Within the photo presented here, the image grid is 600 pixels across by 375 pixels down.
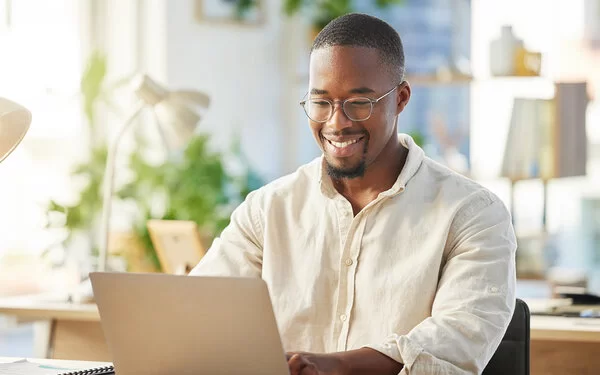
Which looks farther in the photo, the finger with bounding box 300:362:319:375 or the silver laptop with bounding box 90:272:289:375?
the finger with bounding box 300:362:319:375

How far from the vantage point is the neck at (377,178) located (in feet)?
7.43

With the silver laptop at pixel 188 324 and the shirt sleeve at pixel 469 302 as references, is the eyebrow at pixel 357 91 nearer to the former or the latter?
the shirt sleeve at pixel 469 302

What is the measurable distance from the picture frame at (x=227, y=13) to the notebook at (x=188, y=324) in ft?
12.8

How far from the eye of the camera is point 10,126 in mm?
2141

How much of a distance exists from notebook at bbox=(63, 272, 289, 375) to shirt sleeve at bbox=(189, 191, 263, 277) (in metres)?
0.48

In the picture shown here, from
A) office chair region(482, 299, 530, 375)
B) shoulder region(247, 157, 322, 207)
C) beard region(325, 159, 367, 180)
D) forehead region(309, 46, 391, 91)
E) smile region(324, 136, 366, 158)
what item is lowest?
office chair region(482, 299, 530, 375)

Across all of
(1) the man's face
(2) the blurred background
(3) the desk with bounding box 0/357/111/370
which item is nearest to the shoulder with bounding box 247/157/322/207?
(1) the man's face

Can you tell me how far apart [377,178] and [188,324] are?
2.13 feet

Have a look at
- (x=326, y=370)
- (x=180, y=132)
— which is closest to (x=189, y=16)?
(x=180, y=132)

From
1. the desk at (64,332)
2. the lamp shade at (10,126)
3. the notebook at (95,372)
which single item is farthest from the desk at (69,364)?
the desk at (64,332)

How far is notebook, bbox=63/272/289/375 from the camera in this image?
5.52 feet

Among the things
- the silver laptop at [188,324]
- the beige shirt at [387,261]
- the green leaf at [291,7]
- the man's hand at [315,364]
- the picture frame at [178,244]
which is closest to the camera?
the silver laptop at [188,324]

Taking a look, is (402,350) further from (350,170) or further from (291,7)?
(291,7)

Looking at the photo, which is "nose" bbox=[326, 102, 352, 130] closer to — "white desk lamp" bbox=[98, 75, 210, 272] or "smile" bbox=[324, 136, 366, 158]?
"smile" bbox=[324, 136, 366, 158]
